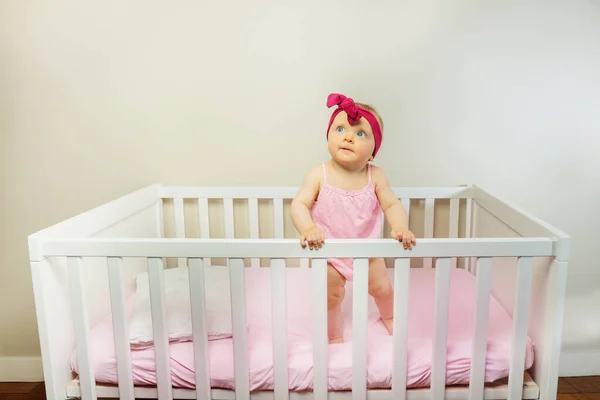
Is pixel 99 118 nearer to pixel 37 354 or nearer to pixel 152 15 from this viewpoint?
pixel 152 15

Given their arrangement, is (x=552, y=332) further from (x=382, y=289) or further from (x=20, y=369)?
(x=20, y=369)

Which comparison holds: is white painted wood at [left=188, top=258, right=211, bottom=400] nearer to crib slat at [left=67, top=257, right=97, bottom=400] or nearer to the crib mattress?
the crib mattress

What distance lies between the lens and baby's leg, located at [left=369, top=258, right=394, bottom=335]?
4.92 feet

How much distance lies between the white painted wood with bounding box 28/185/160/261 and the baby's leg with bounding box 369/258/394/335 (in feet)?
2.47

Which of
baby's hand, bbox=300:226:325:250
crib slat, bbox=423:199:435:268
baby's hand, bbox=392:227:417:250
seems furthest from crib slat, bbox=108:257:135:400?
crib slat, bbox=423:199:435:268

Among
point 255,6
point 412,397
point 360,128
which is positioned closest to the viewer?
point 412,397

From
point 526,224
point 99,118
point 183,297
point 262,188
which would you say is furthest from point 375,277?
point 99,118

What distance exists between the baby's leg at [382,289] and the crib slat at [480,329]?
245mm

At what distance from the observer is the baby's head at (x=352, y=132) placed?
4.92 ft

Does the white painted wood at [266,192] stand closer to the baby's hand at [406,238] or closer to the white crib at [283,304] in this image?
the white crib at [283,304]

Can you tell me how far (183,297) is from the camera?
1.61 metres

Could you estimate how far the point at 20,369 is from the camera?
2186 millimetres

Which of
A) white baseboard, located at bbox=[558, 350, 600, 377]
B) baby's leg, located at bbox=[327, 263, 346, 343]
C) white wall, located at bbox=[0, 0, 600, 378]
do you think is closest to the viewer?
baby's leg, located at bbox=[327, 263, 346, 343]

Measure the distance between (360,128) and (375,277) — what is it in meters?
0.39
